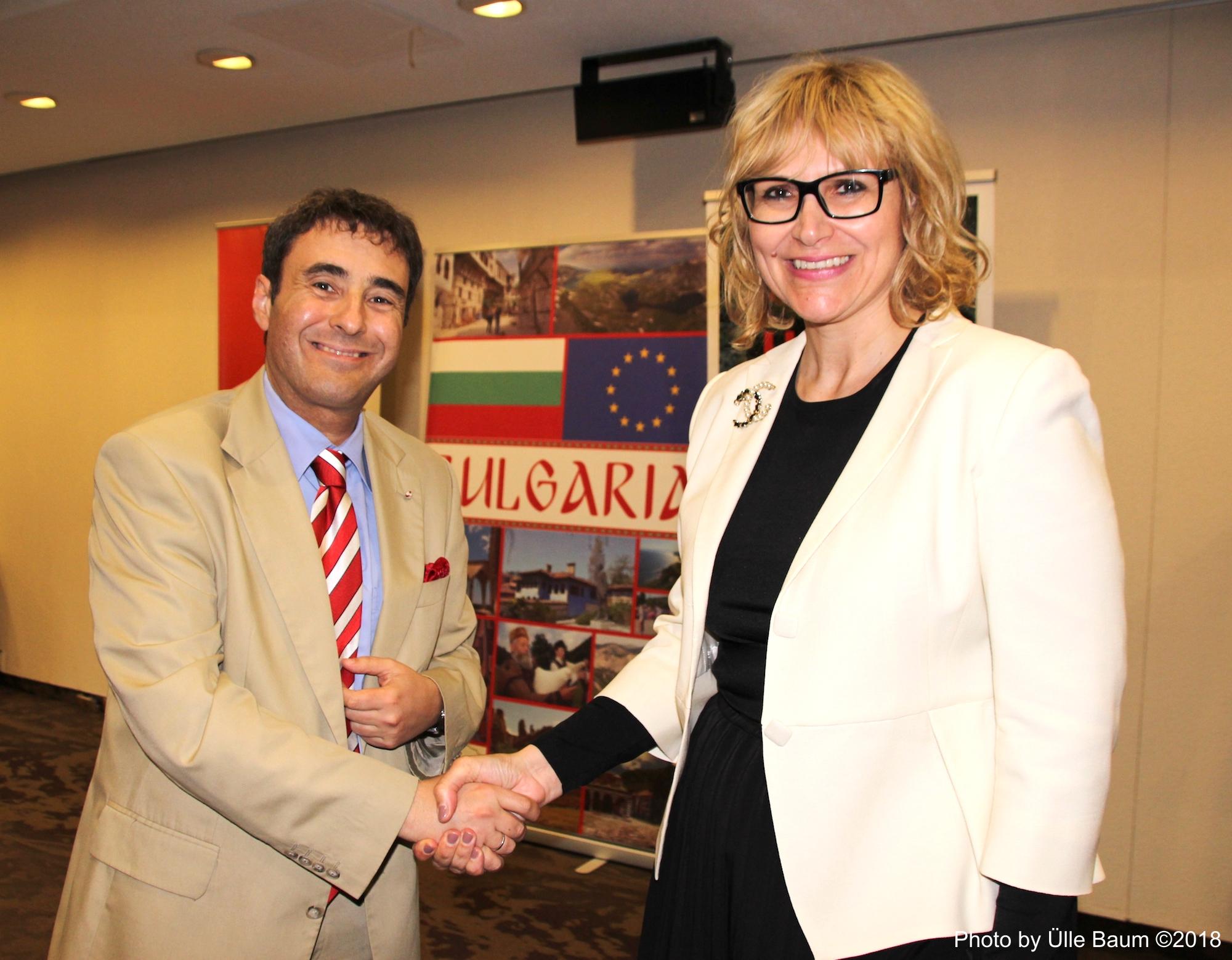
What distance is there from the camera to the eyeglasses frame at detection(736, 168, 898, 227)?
4.56 feet

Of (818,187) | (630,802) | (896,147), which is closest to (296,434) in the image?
(818,187)

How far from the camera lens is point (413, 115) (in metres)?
5.11

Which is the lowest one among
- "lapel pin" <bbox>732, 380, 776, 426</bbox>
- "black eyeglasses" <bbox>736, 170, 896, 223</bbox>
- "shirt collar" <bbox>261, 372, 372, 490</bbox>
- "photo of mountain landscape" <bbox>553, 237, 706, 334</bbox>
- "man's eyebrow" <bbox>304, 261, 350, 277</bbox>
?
"shirt collar" <bbox>261, 372, 372, 490</bbox>

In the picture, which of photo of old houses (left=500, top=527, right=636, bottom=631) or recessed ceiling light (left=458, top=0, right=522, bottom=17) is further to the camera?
photo of old houses (left=500, top=527, right=636, bottom=631)

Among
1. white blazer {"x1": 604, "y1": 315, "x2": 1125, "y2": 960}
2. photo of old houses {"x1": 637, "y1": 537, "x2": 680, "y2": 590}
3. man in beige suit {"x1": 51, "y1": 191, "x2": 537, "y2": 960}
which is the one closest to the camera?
white blazer {"x1": 604, "y1": 315, "x2": 1125, "y2": 960}

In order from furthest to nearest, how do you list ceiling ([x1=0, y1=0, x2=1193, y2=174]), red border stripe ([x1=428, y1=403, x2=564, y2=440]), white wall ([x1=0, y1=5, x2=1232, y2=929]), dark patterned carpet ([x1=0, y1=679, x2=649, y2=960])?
red border stripe ([x1=428, y1=403, x2=564, y2=440]), ceiling ([x1=0, y1=0, x2=1193, y2=174]), white wall ([x1=0, y1=5, x2=1232, y2=929]), dark patterned carpet ([x1=0, y1=679, x2=649, y2=960])

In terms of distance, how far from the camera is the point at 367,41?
157 inches

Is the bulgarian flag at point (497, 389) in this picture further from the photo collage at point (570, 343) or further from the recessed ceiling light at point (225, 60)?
the recessed ceiling light at point (225, 60)

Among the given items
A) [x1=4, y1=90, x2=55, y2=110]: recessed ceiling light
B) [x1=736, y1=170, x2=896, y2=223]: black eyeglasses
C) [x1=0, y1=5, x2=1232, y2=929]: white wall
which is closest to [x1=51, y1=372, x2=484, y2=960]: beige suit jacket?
[x1=736, y1=170, x2=896, y2=223]: black eyeglasses

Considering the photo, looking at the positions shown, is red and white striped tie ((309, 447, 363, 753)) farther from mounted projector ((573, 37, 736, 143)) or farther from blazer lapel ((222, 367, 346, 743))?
mounted projector ((573, 37, 736, 143))

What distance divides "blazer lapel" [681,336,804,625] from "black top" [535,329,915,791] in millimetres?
12

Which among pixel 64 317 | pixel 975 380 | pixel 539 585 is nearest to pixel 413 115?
pixel 539 585

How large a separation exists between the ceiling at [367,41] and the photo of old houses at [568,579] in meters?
2.01

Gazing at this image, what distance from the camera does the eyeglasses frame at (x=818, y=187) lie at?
4.56 feet
